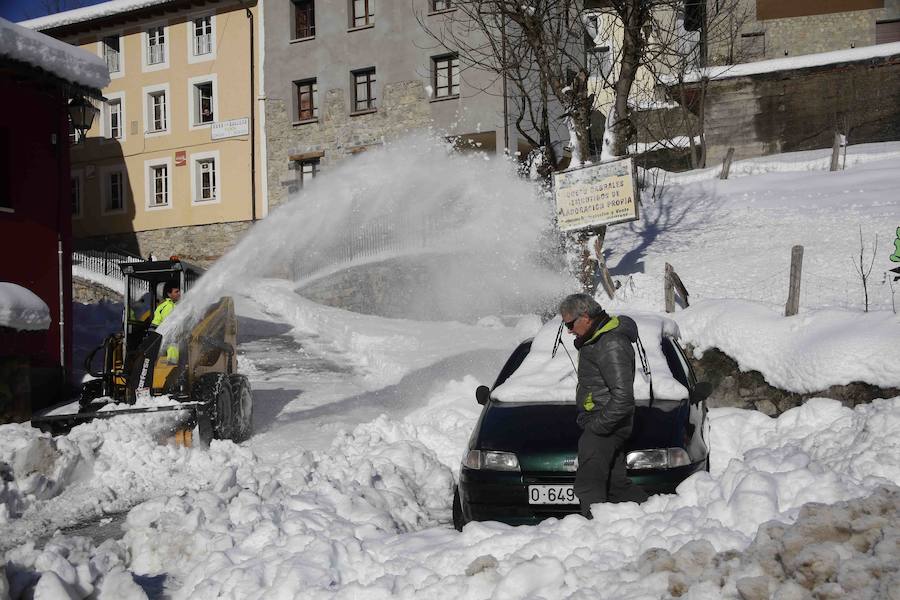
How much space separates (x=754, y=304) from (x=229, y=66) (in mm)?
25206

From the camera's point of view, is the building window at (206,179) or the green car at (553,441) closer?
the green car at (553,441)

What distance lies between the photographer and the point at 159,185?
32438 millimetres

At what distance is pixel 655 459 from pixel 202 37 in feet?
99.1

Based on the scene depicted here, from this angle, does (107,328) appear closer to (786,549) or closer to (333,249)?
(333,249)

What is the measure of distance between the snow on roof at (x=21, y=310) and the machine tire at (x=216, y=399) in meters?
3.80

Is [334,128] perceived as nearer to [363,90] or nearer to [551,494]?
[363,90]

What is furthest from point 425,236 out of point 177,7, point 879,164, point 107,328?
point 177,7

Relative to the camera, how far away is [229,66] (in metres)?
31.1

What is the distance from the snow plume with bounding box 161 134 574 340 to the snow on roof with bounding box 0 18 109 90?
14.4 feet

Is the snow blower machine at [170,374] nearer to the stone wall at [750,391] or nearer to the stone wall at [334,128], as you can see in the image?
the stone wall at [750,391]

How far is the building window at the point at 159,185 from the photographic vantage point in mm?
32188

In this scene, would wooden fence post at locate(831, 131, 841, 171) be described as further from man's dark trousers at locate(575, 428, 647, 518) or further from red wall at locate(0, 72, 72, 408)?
man's dark trousers at locate(575, 428, 647, 518)

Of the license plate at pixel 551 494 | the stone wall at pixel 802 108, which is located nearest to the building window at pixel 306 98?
the stone wall at pixel 802 108

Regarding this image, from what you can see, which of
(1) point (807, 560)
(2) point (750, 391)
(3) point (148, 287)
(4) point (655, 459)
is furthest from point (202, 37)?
(1) point (807, 560)
